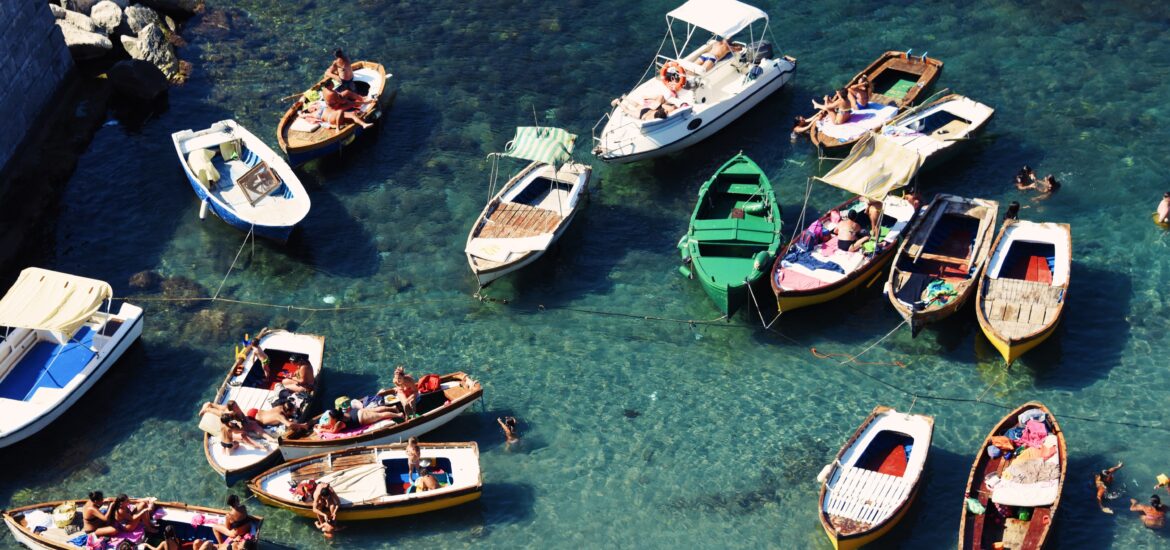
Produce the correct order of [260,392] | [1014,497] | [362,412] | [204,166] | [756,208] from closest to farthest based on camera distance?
[1014,497], [362,412], [260,392], [756,208], [204,166]

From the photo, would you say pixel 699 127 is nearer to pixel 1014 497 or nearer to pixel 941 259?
pixel 941 259

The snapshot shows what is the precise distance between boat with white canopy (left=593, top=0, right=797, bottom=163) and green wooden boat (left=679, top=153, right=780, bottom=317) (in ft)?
9.56

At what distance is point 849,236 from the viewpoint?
40.0 meters

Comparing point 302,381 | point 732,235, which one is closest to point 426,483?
point 302,381

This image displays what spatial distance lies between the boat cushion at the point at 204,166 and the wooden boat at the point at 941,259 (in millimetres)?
24047

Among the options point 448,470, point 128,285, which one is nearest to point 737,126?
point 448,470

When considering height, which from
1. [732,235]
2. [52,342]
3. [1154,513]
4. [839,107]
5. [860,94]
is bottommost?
[52,342]

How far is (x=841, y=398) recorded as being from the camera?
121 ft

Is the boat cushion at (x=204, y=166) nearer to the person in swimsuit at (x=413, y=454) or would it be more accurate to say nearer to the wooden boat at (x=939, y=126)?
the person in swimsuit at (x=413, y=454)

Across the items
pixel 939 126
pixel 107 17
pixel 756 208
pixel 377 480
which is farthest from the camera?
pixel 107 17

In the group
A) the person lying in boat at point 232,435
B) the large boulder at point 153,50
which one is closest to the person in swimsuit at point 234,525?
the person lying in boat at point 232,435

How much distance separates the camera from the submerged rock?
1652 inches

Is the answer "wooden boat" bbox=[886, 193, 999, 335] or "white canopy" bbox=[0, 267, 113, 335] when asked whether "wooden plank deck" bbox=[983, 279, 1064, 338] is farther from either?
"white canopy" bbox=[0, 267, 113, 335]

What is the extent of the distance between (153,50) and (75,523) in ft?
83.5
